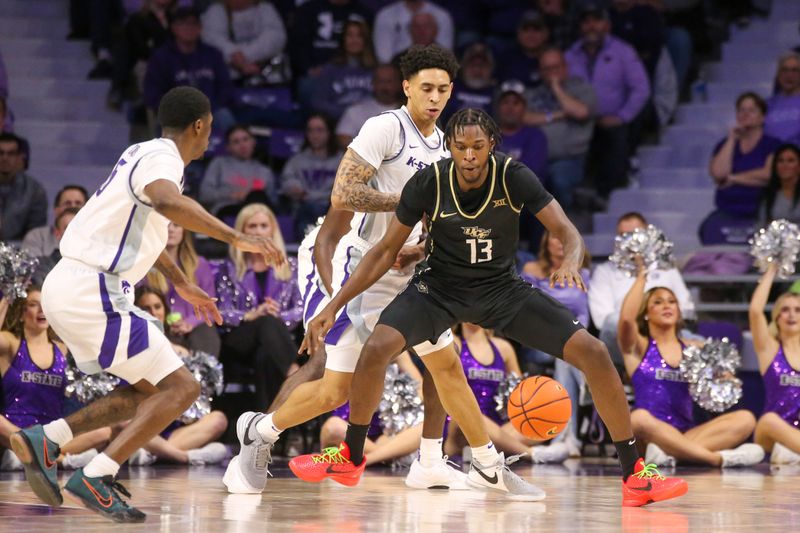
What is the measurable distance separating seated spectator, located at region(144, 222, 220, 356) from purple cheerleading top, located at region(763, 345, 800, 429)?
152 inches

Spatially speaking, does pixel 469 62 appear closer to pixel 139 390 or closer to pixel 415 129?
pixel 415 129

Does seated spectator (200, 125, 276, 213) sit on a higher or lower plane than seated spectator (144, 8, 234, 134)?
lower

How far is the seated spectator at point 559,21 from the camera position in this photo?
12.8 metres

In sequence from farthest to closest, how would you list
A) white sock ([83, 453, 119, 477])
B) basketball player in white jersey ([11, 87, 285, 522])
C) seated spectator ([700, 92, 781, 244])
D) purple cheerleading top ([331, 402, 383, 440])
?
seated spectator ([700, 92, 781, 244]), purple cheerleading top ([331, 402, 383, 440]), basketball player in white jersey ([11, 87, 285, 522]), white sock ([83, 453, 119, 477])

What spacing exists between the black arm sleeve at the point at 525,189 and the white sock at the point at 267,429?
64.9 inches

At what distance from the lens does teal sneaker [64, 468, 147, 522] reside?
512 cm

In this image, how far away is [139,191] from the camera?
5.34m

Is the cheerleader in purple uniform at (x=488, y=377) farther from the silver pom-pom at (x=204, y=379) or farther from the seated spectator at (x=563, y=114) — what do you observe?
the seated spectator at (x=563, y=114)

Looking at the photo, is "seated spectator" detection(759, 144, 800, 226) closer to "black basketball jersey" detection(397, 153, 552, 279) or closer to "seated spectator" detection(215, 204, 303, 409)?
"seated spectator" detection(215, 204, 303, 409)

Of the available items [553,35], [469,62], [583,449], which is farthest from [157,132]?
[583,449]

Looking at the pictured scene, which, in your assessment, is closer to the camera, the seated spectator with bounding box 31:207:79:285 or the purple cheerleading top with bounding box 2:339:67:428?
the purple cheerleading top with bounding box 2:339:67:428

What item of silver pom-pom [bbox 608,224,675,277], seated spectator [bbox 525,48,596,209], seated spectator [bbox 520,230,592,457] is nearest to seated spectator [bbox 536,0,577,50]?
seated spectator [bbox 525,48,596,209]

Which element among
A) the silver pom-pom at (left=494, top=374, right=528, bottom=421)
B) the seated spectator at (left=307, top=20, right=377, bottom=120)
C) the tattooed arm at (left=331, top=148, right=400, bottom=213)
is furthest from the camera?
the seated spectator at (left=307, top=20, right=377, bottom=120)

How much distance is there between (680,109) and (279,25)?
413 centimetres
